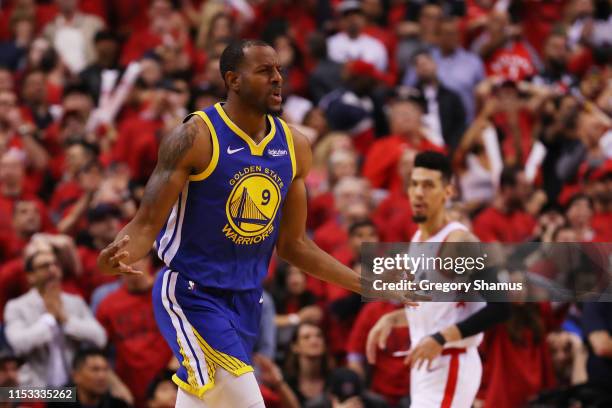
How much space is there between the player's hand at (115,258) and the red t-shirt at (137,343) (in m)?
3.92

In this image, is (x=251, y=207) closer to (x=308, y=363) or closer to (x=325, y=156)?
(x=308, y=363)

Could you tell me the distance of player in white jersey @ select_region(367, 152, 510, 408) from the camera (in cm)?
698

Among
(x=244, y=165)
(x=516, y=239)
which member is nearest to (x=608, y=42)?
(x=516, y=239)

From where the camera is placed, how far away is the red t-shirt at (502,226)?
10914 mm

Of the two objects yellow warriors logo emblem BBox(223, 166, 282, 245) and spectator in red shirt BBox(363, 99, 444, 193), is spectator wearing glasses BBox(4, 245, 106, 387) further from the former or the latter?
spectator in red shirt BBox(363, 99, 444, 193)

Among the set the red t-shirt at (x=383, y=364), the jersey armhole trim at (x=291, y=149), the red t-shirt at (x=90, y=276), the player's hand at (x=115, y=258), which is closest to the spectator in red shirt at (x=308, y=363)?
the red t-shirt at (x=383, y=364)

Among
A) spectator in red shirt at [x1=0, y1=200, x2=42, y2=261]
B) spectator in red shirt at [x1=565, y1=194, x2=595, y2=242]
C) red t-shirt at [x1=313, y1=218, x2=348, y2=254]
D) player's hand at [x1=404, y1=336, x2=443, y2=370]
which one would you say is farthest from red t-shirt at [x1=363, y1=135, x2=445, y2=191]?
player's hand at [x1=404, y1=336, x2=443, y2=370]

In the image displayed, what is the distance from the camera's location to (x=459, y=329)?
697 centimetres

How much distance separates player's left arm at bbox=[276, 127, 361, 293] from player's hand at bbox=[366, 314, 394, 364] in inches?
28.5

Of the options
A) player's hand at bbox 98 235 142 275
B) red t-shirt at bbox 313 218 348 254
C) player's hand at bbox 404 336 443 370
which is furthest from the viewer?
red t-shirt at bbox 313 218 348 254

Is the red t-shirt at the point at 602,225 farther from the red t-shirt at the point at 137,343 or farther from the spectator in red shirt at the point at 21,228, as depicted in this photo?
the spectator in red shirt at the point at 21,228

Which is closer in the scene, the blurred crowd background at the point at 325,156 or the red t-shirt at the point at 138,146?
the blurred crowd background at the point at 325,156

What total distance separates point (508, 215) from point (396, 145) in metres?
1.37

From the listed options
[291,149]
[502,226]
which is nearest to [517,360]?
[502,226]
